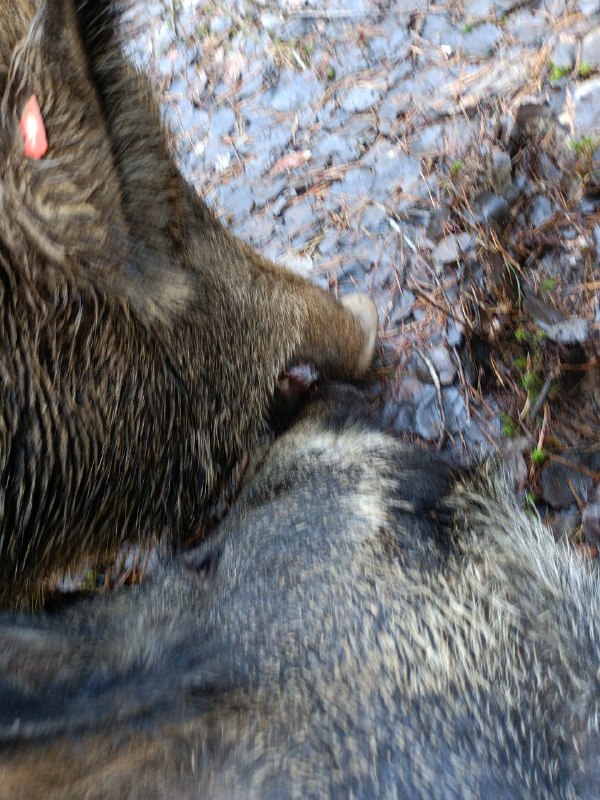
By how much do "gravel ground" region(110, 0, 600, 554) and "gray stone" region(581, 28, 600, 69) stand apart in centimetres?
1

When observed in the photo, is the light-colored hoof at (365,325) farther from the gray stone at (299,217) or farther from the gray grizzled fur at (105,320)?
the gray stone at (299,217)

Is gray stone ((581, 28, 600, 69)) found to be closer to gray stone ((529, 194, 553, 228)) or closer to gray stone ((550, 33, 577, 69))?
gray stone ((550, 33, 577, 69))

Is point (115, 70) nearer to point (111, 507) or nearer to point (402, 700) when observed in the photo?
point (111, 507)

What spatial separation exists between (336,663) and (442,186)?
2.56m

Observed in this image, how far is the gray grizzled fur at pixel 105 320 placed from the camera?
5.73ft

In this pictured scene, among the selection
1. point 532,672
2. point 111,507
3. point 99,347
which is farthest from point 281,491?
point 532,672

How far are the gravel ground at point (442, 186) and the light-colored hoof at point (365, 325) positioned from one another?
0.71 ft

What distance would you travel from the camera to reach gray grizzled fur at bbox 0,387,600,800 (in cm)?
155

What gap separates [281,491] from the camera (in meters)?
2.30

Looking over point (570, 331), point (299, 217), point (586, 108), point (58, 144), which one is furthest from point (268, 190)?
point (58, 144)

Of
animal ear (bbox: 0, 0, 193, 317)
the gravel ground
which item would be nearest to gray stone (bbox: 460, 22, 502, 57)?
the gravel ground

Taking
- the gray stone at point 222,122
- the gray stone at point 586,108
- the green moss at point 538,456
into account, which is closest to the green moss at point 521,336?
the green moss at point 538,456

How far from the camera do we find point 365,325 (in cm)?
311

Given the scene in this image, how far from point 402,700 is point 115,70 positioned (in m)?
1.68
